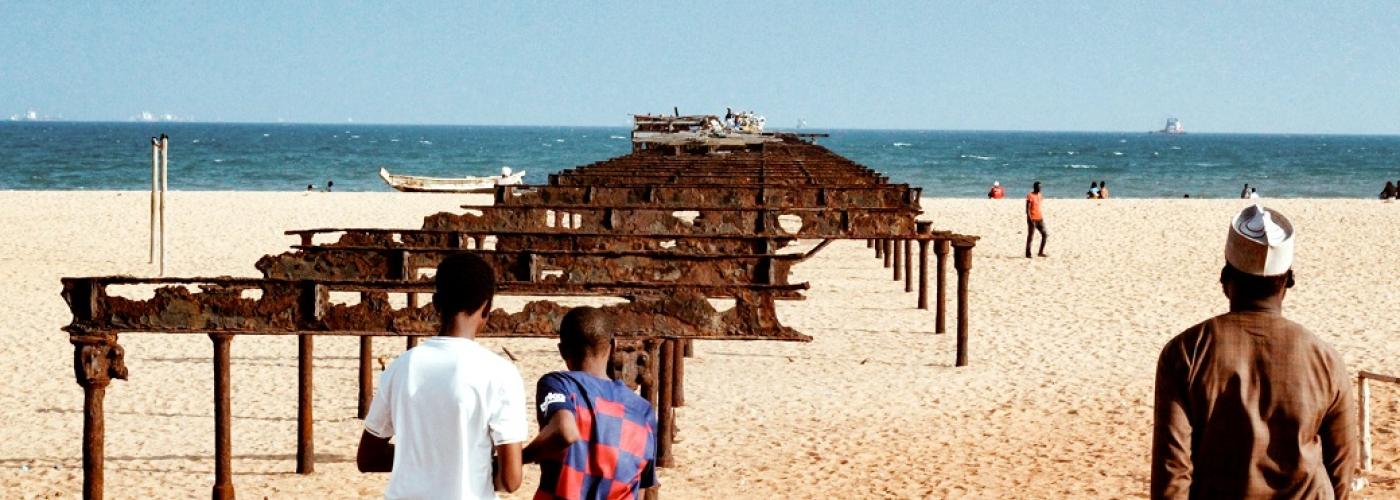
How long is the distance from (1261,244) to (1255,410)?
1.35 feet

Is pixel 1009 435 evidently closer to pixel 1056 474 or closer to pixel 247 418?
pixel 1056 474

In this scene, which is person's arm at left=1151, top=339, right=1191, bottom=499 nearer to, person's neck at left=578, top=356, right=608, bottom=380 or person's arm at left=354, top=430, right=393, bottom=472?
person's neck at left=578, top=356, right=608, bottom=380

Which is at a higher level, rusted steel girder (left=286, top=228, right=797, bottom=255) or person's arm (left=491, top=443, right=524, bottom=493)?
rusted steel girder (left=286, top=228, right=797, bottom=255)

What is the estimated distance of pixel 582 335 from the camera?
14.6 feet

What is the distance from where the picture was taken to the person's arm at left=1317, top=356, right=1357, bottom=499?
11.9ft

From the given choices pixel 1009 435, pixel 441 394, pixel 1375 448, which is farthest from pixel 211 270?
pixel 441 394

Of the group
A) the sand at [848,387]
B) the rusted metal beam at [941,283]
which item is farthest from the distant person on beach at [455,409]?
the rusted metal beam at [941,283]

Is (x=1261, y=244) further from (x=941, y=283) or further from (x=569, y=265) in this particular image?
(x=941, y=283)

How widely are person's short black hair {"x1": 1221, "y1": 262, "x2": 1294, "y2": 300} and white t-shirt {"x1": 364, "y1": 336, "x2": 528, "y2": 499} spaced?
6.16 ft

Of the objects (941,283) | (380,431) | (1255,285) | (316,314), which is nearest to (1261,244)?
(1255,285)

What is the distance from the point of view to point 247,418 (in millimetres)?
11102

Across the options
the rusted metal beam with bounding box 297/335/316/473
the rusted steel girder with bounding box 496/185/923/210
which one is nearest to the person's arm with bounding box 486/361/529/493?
the rusted metal beam with bounding box 297/335/316/473

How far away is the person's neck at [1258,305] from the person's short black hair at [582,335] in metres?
1.83

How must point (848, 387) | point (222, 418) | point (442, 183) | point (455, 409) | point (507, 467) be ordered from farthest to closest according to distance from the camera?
point (442, 183) < point (848, 387) < point (222, 418) < point (507, 467) < point (455, 409)
